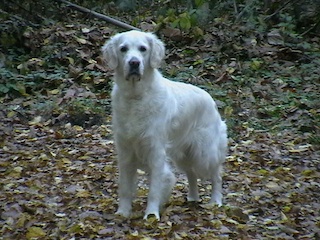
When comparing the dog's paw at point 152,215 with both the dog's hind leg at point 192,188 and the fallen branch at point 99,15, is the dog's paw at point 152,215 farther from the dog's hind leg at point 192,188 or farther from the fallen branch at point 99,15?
the fallen branch at point 99,15

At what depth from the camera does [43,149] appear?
A: 826 centimetres

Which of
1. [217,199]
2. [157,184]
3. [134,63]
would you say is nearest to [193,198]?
[217,199]

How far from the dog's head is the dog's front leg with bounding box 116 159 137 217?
32.1 inches

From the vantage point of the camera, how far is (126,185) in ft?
18.8

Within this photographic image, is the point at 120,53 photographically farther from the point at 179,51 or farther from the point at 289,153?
the point at 179,51

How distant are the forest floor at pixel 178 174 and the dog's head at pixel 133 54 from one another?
1318 millimetres

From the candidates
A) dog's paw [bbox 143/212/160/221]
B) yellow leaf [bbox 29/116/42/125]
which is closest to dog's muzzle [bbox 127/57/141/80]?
dog's paw [bbox 143/212/160/221]

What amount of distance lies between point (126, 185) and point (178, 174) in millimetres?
1814

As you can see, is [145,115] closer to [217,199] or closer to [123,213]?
[123,213]

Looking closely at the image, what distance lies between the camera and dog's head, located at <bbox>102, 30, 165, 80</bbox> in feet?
17.8

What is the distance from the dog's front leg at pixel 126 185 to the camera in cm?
568

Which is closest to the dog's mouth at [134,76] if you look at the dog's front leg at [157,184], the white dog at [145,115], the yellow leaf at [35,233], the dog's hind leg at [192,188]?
the white dog at [145,115]

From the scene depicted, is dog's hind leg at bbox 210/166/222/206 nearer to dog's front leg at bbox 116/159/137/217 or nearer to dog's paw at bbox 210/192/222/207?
dog's paw at bbox 210/192/222/207

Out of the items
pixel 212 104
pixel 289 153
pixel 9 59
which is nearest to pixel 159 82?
pixel 212 104
